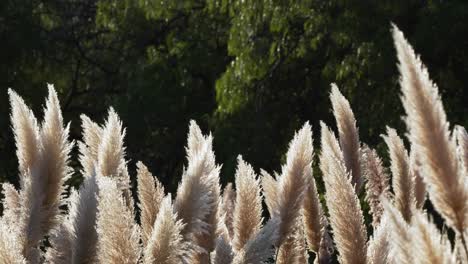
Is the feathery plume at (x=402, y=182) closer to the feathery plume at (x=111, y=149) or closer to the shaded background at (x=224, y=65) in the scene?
the feathery plume at (x=111, y=149)

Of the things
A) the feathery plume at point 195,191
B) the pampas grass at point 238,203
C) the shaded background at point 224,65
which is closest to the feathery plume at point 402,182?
the pampas grass at point 238,203

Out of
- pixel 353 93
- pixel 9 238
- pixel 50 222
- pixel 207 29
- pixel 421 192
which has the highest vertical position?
pixel 207 29

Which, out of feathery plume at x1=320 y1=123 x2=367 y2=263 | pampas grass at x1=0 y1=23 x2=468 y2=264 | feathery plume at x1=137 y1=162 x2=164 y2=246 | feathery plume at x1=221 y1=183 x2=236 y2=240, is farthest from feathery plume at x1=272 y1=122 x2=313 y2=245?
feathery plume at x1=221 y1=183 x2=236 y2=240

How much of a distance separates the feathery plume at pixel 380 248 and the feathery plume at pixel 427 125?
0.67 m

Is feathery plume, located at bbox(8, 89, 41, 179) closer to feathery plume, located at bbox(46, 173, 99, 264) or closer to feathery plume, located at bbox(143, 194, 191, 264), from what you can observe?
feathery plume, located at bbox(46, 173, 99, 264)

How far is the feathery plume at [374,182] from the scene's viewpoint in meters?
2.54

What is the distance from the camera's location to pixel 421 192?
2.33m

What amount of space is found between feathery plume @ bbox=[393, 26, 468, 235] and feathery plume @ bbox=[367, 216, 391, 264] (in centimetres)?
67

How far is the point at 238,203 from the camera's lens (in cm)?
197

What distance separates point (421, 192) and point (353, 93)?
8636 mm

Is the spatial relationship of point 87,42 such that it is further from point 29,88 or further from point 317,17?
point 317,17

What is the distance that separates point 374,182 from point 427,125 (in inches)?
60.7

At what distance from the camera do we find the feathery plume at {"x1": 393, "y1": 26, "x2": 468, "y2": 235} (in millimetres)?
1019

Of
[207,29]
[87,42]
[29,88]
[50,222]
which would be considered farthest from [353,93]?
[50,222]
